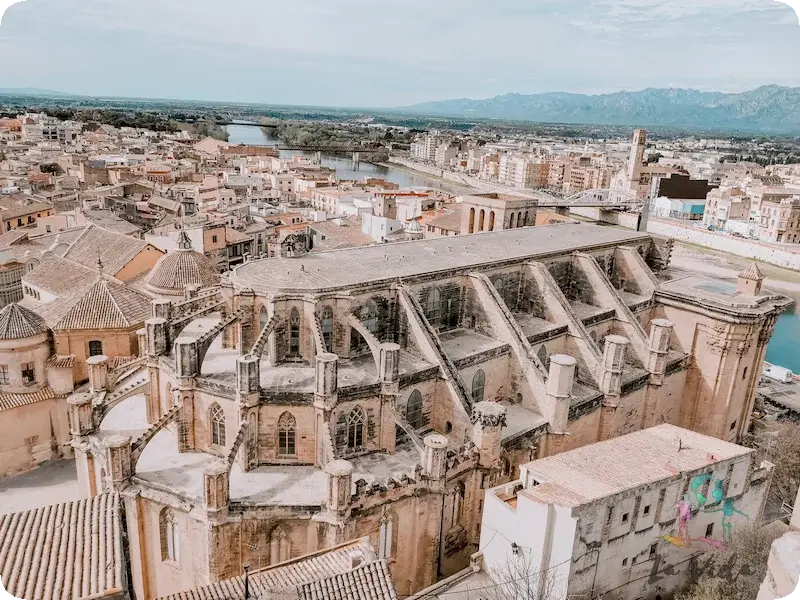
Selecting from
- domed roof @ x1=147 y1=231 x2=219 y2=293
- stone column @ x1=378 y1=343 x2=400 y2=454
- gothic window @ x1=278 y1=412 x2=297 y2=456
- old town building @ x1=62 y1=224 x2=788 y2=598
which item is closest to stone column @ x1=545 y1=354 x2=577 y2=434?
old town building @ x1=62 y1=224 x2=788 y2=598

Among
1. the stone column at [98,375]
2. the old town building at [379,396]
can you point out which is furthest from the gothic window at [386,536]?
the stone column at [98,375]

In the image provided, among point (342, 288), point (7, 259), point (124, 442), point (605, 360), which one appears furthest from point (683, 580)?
point (7, 259)

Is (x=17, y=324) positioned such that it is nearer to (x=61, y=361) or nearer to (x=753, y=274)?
(x=61, y=361)

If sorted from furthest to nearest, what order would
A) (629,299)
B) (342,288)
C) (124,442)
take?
(629,299)
(342,288)
(124,442)

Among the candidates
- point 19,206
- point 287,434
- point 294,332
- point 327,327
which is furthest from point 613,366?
point 19,206

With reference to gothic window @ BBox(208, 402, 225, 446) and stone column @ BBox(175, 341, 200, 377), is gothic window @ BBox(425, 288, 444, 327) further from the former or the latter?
stone column @ BBox(175, 341, 200, 377)

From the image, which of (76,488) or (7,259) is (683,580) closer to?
(76,488)
